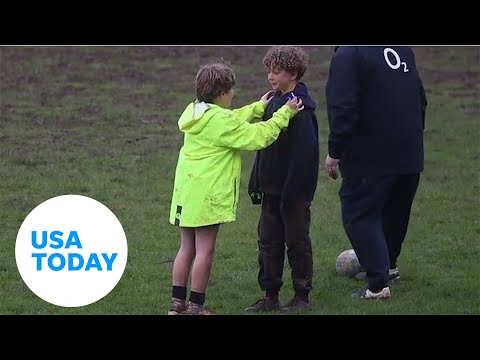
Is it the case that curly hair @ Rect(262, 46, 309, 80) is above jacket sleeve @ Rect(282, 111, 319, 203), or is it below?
above

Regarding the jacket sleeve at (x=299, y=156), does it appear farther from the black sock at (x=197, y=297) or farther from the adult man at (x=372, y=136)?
the black sock at (x=197, y=297)

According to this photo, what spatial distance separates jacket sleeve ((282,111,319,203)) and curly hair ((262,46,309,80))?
0.99 ft

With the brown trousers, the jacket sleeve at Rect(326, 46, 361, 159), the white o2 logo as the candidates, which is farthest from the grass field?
the white o2 logo

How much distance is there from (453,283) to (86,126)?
7403mm

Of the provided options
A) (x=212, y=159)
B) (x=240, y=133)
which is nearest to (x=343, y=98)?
(x=240, y=133)

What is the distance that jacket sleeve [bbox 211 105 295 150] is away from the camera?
18.9 ft

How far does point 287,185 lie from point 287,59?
0.82 meters

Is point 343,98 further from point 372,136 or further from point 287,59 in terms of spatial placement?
point 287,59

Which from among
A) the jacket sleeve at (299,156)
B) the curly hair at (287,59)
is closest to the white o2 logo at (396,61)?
the curly hair at (287,59)

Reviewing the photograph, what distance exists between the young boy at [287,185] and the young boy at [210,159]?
7.5 inches

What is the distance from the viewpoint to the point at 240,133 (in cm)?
577

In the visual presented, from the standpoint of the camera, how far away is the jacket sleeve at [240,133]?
18.9ft

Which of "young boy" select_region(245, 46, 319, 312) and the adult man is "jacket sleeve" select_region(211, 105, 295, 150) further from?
the adult man

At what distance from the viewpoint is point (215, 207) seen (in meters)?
5.77
